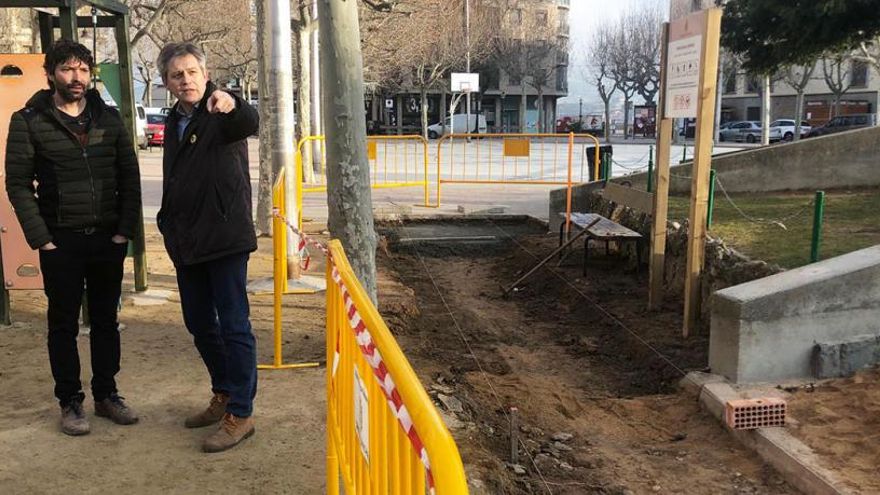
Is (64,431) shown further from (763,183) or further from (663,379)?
(763,183)

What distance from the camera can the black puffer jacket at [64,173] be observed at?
12.6 ft

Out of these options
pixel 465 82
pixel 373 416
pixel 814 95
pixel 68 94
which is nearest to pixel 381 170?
pixel 465 82

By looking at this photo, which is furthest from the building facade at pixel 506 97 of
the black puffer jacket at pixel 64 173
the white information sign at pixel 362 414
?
the white information sign at pixel 362 414

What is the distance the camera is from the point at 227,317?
3799 mm

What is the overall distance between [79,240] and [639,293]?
6074 millimetres

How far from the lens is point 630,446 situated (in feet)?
16.3

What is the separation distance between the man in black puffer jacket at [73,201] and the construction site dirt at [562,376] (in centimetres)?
206

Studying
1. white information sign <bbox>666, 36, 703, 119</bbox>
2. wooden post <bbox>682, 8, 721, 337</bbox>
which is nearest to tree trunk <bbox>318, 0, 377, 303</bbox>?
wooden post <bbox>682, 8, 721, 337</bbox>

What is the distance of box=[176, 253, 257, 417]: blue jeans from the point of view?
3797 mm

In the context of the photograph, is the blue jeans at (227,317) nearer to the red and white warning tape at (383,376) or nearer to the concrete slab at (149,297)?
the red and white warning tape at (383,376)

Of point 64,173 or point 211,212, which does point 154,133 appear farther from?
point 211,212

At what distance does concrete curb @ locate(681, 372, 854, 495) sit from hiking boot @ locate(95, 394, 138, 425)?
356 cm

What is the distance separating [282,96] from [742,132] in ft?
153

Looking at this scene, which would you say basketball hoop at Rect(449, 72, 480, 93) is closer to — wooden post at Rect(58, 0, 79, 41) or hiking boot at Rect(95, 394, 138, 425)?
wooden post at Rect(58, 0, 79, 41)
